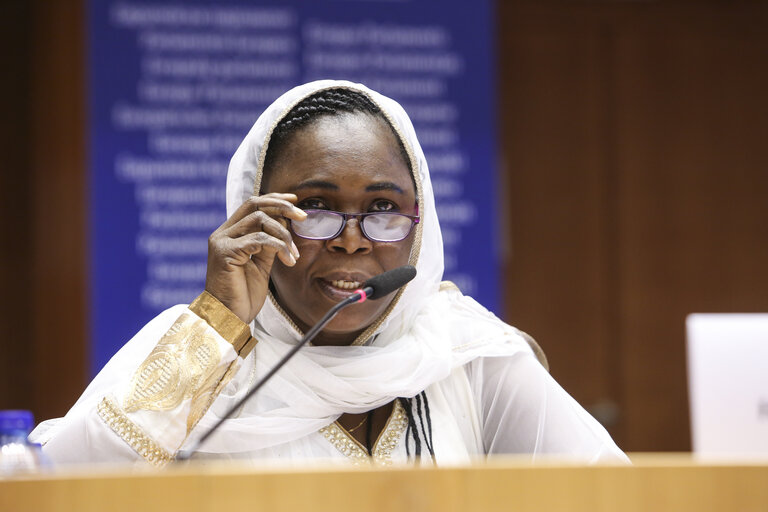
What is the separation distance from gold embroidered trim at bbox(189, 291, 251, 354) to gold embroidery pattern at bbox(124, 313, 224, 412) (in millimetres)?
17

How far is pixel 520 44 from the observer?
364cm

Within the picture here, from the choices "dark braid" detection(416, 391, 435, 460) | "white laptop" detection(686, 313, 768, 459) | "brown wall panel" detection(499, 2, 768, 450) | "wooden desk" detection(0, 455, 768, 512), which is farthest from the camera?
"brown wall panel" detection(499, 2, 768, 450)

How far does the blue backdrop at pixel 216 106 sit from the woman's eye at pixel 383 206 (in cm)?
180

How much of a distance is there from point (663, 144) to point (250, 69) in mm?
1775

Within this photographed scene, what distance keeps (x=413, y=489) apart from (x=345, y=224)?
745 millimetres

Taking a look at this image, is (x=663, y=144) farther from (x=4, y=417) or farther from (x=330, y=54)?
(x=4, y=417)

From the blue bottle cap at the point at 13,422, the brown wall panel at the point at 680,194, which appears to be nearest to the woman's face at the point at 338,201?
the blue bottle cap at the point at 13,422

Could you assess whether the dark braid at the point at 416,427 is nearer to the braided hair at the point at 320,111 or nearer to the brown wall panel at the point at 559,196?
the braided hair at the point at 320,111

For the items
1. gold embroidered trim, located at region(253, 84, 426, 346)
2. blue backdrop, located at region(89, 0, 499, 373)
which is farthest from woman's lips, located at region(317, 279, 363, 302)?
blue backdrop, located at region(89, 0, 499, 373)

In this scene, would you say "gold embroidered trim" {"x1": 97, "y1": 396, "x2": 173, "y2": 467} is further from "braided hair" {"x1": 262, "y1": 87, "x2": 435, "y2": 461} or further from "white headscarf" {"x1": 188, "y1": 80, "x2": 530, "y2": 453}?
"braided hair" {"x1": 262, "y1": 87, "x2": 435, "y2": 461}

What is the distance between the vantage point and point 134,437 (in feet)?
4.21

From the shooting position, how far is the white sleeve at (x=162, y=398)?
1.29 meters

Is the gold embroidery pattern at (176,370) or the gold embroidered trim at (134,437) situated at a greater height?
the gold embroidery pattern at (176,370)

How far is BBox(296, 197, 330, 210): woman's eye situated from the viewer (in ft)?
4.66
